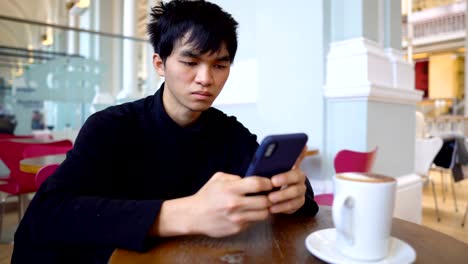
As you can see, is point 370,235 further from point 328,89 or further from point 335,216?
point 328,89

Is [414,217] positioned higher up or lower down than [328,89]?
lower down

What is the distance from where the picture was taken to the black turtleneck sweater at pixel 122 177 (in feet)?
1.90

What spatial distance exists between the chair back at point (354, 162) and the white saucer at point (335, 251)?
1.10 m

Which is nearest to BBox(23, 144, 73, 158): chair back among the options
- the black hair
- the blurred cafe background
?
the blurred cafe background

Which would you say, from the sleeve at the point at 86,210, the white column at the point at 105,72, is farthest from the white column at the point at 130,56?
the sleeve at the point at 86,210

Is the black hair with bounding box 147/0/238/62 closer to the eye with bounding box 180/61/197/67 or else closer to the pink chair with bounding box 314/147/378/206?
the eye with bounding box 180/61/197/67

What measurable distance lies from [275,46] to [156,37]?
1695 mm

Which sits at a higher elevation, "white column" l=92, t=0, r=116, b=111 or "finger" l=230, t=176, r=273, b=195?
"white column" l=92, t=0, r=116, b=111

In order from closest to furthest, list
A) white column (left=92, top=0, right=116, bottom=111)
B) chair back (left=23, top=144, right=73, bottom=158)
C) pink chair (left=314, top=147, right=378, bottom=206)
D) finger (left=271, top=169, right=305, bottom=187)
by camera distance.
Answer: finger (left=271, top=169, right=305, bottom=187)
pink chair (left=314, top=147, right=378, bottom=206)
chair back (left=23, top=144, right=73, bottom=158)
white column (left=92, top=0, right=116, bottom=111)

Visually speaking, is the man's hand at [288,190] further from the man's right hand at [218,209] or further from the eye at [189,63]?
the eye at [189,63]

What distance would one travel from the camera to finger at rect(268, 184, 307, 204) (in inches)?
23.1

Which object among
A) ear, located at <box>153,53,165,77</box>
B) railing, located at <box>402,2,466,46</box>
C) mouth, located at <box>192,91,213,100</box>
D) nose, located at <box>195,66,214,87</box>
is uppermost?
railing, located at <box>402,2,466,46</box>

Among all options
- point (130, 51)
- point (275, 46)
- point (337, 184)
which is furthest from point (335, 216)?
point (130, 51)

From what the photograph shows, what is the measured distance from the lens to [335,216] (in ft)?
1.59
